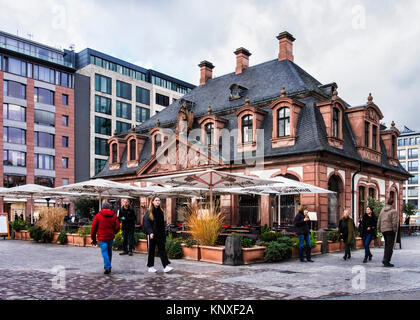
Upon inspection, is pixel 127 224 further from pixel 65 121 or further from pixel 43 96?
pixel 65 121

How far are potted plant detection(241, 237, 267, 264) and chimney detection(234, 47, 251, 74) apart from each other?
2093cm

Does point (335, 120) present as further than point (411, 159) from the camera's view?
No

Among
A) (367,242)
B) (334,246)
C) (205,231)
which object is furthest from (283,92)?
(205,231)

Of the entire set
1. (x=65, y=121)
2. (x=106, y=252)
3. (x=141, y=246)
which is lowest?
(x=141, y=246)

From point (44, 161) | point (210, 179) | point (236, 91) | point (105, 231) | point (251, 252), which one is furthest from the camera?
point (44, 161)

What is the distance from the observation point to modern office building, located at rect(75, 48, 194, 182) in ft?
194

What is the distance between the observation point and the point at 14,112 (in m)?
52.6

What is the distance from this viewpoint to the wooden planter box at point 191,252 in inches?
552

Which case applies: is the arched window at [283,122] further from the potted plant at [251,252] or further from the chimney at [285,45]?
the potted plant at [251,252]

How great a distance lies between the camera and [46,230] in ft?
70.1

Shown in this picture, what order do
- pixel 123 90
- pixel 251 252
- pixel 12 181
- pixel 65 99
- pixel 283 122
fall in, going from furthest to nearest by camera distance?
pixel 123 90 → pixel 65 99 → pixel 12 181 → pixel 283 122 → pixel 251 252

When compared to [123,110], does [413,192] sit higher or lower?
lower

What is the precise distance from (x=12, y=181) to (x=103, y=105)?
53.3 ft
